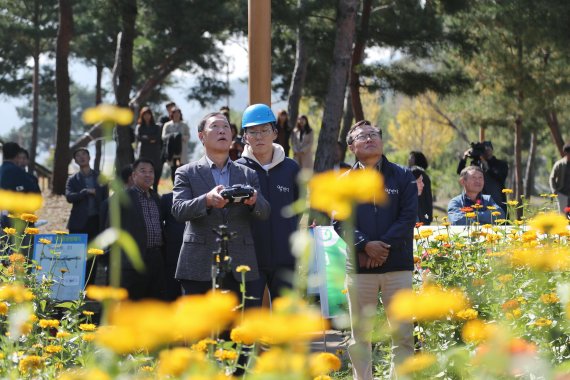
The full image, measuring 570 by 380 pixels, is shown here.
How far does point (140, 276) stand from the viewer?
6.54 meters

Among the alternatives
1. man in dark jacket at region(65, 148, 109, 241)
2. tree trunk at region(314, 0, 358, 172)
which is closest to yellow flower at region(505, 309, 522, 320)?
man in dark jacket at region(65, 148, 109, 241)

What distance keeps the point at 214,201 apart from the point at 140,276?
2213 millimetres

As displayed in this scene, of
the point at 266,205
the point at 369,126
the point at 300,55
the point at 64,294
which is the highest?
the point at 300,55

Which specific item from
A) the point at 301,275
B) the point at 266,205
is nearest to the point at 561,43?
the point at 266,205

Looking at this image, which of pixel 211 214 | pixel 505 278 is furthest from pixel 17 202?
pixel 211 214

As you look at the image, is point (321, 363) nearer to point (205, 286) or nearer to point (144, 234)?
point (205, 286)

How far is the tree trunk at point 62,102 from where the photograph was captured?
1930 cm

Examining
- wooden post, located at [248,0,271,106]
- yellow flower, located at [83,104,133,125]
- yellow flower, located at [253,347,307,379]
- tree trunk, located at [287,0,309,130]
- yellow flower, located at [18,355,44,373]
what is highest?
tree trunk, located at [287,0,309,130]

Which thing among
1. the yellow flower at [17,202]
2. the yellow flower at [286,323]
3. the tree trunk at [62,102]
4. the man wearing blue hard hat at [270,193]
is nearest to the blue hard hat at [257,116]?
the man wearing blue hard hat at [270,193]

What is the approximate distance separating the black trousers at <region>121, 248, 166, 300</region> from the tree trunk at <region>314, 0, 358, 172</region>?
7.42 meters

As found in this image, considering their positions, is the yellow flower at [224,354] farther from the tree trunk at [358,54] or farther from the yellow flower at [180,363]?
the tree trunk at [358,54]

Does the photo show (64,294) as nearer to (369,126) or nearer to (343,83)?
(369,126)

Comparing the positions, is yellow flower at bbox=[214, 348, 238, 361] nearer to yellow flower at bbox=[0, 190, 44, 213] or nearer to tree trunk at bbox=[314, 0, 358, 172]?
yellow flower at bbox=[0, 190, 44, 213]

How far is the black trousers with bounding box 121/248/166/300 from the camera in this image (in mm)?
6488
